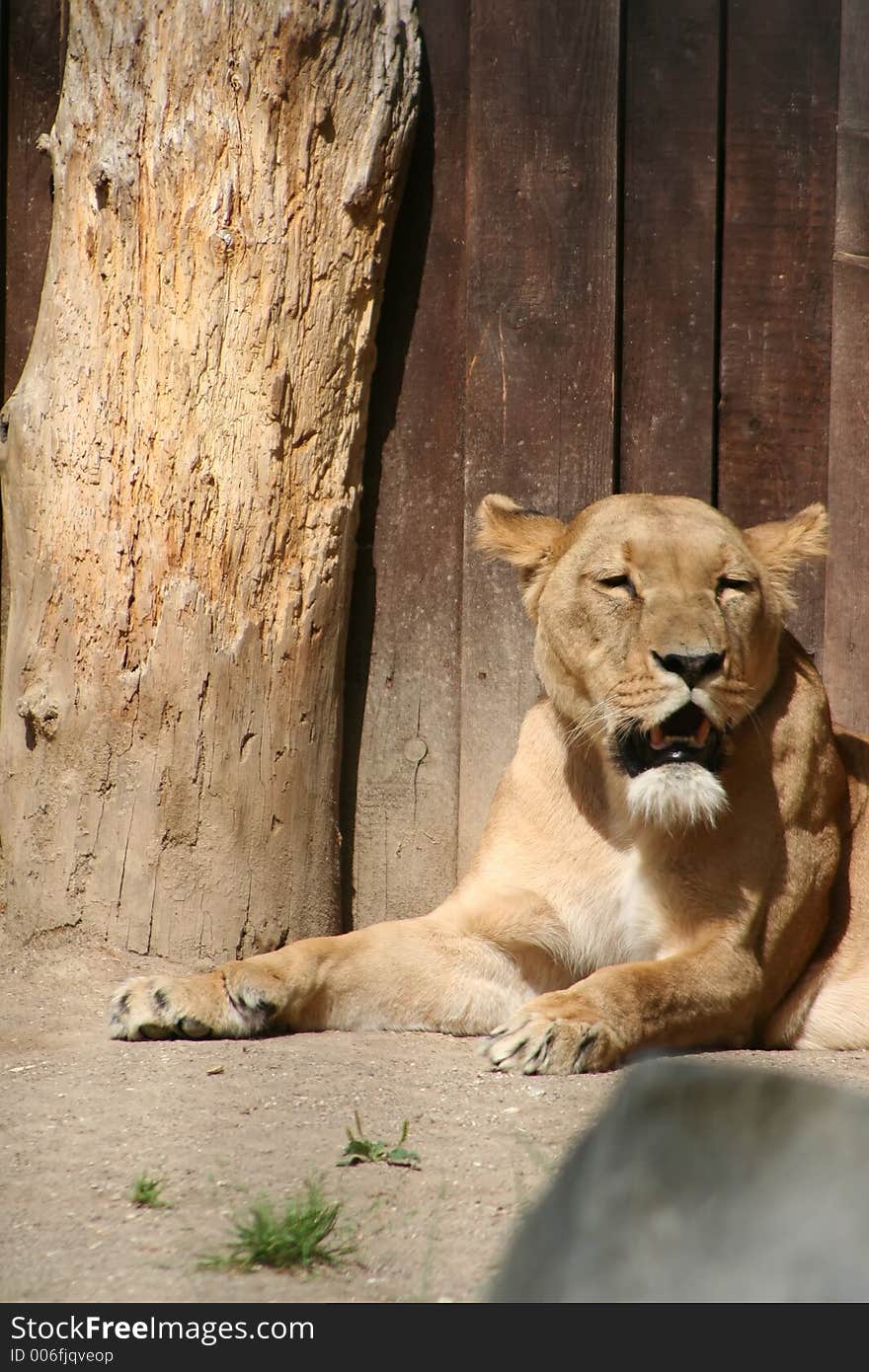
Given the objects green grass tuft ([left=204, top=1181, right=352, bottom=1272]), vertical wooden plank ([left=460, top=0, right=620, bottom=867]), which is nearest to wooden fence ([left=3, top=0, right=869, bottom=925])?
vertical wooden plank ([left=460, top=0, right=620, bottom=867])

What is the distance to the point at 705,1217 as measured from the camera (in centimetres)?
173

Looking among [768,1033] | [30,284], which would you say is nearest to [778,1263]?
[768,1033]

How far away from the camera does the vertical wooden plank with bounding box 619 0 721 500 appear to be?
3.95 meters

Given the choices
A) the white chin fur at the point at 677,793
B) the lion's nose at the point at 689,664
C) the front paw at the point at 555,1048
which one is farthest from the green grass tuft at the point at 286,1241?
the lion's nose at the point at 689,664

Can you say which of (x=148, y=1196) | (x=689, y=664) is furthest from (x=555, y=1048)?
(x=148, y=1196)

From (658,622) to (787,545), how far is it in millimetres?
585

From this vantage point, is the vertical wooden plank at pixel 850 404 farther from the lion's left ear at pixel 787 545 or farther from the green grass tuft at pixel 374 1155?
the green grass tuft at pixel 374 1155

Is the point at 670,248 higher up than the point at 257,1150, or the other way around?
the point at 670,248

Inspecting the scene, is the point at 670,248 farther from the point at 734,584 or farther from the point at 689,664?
the point at 689,664

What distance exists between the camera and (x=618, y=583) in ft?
11.0

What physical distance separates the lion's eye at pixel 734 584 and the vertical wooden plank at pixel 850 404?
0.90m

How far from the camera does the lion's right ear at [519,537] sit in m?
3.62

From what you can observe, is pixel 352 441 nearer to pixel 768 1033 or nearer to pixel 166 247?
pixel 166 247

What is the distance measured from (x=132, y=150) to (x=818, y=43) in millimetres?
1870
